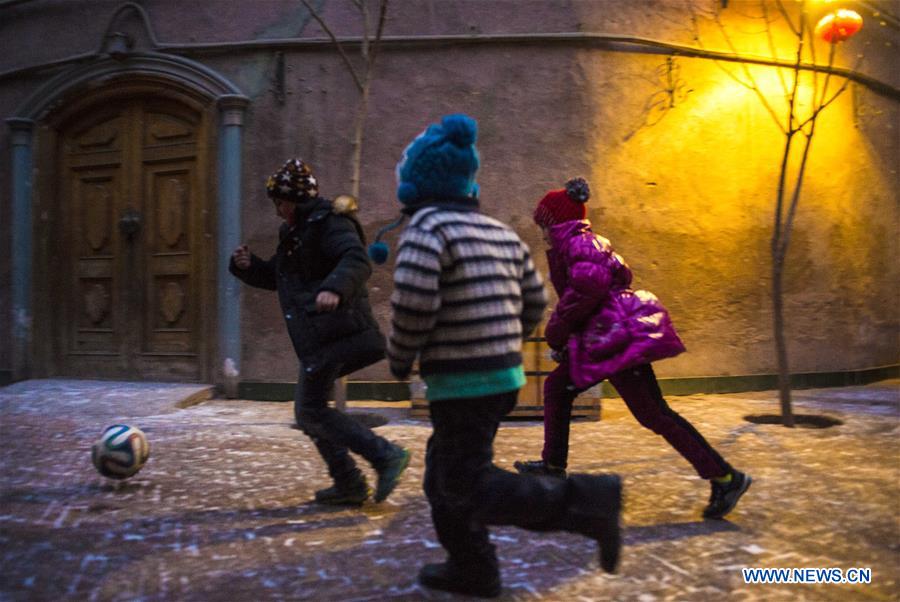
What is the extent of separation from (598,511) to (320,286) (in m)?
1.70

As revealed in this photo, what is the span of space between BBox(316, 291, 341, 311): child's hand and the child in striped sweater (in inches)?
26.6

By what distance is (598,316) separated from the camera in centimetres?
380

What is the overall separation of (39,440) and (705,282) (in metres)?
6.35

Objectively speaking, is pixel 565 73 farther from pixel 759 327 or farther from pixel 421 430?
pixel 421 430

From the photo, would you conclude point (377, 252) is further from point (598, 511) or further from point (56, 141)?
point (56, 141)

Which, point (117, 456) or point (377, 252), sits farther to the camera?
point (117, 456)

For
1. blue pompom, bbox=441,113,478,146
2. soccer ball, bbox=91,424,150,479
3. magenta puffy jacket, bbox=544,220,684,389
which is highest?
blue pompom, bbox=441,113,478,146

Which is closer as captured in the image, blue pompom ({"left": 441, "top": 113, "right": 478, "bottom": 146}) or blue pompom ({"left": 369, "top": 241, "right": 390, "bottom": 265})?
blue pompom ({"left": 441, "top": 113, "right": 478, "bottom": 146})

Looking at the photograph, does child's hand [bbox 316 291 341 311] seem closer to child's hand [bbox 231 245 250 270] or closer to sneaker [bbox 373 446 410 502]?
child's hand [bbox 231 245 250 270]

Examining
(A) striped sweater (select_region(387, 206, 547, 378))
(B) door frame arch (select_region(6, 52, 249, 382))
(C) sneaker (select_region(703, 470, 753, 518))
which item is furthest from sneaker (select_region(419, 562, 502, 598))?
(B) door frame arch (select_region(6, 52, 249, 382))

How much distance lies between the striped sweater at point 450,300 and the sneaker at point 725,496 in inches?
61.7

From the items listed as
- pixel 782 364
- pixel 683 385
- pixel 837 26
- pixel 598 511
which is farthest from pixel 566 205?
pixel 837 26

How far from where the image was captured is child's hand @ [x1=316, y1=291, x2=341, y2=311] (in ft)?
10.8

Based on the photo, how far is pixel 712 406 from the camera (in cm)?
728
